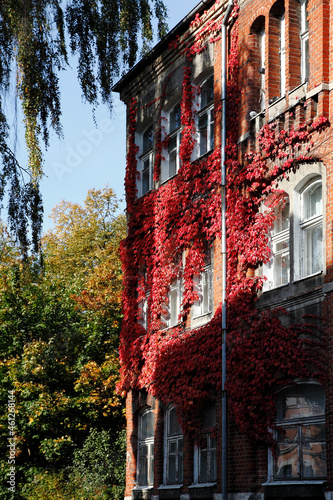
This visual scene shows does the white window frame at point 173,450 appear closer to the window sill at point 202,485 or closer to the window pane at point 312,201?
the window sill at point 202,485

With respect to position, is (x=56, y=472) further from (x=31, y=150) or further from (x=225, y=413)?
(x=31, y=150)

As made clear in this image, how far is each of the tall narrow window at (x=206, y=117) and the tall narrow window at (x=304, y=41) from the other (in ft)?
13.0

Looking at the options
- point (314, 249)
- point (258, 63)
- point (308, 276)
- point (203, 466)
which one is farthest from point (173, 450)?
point (258, 63)

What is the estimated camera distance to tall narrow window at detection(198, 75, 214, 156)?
21031mm

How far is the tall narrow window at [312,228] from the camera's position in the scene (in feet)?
51.9

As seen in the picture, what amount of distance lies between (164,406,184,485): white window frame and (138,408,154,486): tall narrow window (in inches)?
43.0

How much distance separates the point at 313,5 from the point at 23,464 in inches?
935

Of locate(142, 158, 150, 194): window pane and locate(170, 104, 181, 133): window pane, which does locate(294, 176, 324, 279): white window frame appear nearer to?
locate(170, 104, 181, 133): window pane

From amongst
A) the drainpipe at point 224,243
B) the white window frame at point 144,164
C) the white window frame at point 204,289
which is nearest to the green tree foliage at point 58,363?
the white window frame at point 144,164

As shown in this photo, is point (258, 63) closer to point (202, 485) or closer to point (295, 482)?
point (295, 482)

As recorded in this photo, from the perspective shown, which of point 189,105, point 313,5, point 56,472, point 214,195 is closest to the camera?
point 313,5

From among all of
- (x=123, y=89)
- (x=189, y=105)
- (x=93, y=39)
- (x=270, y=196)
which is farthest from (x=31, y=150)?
(x=123, y=89)

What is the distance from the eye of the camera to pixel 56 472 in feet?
103

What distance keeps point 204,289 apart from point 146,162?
6085mm
